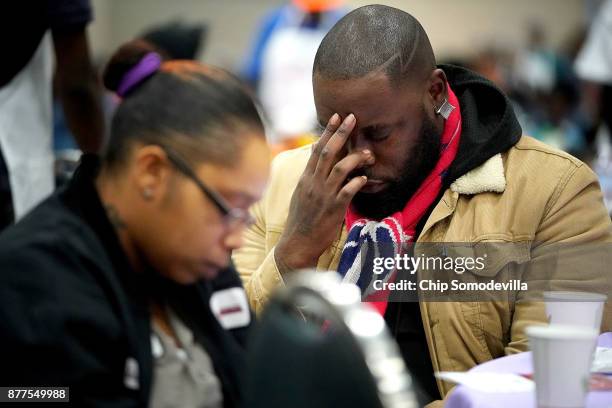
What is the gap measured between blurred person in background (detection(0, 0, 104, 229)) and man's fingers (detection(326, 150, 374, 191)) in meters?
1.09

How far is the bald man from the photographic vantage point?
274 centimetres

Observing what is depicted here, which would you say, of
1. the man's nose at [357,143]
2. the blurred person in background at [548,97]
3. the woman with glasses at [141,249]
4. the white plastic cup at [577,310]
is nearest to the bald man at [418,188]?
the man's nose at [357,143]

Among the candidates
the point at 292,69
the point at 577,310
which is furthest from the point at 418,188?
the point at 292,69

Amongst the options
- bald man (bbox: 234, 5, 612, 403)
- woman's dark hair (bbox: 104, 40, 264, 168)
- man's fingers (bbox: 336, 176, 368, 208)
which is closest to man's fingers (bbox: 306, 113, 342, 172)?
bald man (bbox: 234, 5, 612, 403)

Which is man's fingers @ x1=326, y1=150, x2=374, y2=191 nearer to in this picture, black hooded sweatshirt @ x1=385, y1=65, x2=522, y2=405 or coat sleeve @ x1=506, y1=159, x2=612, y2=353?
black hooded sweatshirt @ x1=385, y1=65, x2=522, y2=405

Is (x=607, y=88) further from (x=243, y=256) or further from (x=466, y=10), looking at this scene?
(x=466, y=10)

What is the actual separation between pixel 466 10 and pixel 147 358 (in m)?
13.1

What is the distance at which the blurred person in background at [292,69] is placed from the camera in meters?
6.19

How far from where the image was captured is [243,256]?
3139mm

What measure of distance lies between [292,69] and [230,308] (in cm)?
418

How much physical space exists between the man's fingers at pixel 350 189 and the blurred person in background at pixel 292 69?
3153 mm

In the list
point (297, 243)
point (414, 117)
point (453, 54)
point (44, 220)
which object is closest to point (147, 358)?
point (44, 220)

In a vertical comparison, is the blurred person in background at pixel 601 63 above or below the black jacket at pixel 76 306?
below

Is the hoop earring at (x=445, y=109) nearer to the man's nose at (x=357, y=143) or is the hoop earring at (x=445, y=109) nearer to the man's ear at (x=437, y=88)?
the man's ear at (x=437, y=88)
